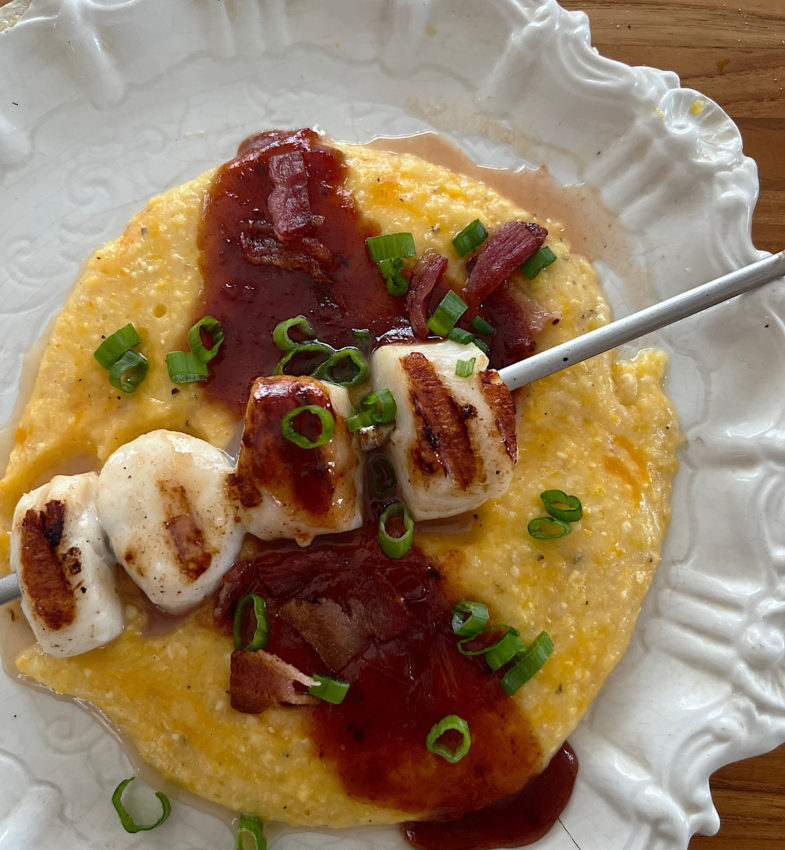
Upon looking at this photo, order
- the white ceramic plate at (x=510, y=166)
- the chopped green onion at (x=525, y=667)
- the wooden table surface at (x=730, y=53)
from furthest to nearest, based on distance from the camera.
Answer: the wooden table surface at (x=730, y=53) → the white ceramic plate at (x=510, y=166) → the chopped green onion at (x=525, y=667)

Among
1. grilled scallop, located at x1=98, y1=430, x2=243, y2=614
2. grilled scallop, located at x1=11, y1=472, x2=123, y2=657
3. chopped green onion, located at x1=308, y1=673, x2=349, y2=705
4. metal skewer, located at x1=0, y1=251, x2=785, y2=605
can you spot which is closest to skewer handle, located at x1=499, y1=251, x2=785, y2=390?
metal skewer, located at x1=0, y1=251, x2=785, y2=605

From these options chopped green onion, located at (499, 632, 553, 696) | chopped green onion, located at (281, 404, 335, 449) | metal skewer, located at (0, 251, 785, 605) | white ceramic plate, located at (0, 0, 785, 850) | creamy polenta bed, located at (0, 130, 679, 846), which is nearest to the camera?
chopped green onion, located at (281, 404, 335, 449)

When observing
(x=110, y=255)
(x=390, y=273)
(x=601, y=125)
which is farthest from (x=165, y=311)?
(x=601, y=125)

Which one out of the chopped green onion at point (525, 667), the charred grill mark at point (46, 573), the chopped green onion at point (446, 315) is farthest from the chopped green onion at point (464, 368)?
the charred grill mark at point (46, 573)

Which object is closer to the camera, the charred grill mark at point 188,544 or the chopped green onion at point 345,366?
the charred grill mark at point 188,544

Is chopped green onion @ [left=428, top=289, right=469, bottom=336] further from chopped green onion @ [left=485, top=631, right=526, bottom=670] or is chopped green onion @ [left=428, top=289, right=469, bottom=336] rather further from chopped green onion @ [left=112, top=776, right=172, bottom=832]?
chopped green onion @ [left=112, top=776, right=172, bottom=832]

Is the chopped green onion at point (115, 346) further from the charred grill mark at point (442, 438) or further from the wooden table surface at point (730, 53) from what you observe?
the wooden table surface at point (730, 53)
